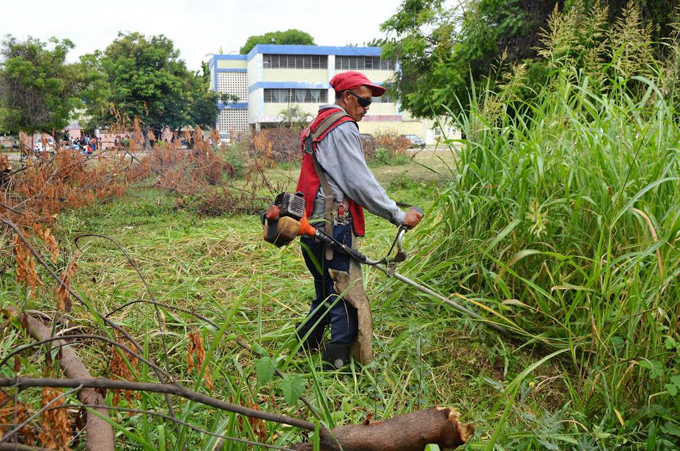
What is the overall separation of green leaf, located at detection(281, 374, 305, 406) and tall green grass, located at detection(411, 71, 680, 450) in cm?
121

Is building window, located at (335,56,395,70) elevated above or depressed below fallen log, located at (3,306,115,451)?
above

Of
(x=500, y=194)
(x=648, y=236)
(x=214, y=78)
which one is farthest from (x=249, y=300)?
(x=214, y=78)

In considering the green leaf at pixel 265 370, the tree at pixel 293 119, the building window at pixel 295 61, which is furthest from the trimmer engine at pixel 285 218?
the building window at pixel 295 61

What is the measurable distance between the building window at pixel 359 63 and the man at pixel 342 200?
1989 inches

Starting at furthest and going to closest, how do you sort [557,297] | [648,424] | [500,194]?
[500,194], [557,297], [648,424]

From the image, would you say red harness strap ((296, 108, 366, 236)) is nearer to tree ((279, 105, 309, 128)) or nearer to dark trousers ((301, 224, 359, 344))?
dark trousers ((301, 224, 359, 344))

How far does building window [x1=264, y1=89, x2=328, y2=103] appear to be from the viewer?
176 ft

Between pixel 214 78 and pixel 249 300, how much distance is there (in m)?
62.0

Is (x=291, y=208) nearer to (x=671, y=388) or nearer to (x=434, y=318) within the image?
(x=434, y=318)

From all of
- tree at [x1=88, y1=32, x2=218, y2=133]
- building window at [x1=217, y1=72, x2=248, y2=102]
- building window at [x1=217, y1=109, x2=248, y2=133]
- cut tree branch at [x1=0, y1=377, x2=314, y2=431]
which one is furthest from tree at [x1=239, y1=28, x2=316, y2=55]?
cut tree branch at [x1=0, y1=377, x2=314, y2=431]

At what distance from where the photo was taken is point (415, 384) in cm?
301

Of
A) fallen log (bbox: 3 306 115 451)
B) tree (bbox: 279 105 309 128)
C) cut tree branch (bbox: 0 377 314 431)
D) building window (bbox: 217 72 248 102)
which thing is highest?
building window (bbox: 217 72 248 102)

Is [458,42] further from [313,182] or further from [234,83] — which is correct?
[234,83]

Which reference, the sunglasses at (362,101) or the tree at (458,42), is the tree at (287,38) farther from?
the sunglasses at (362,101)
